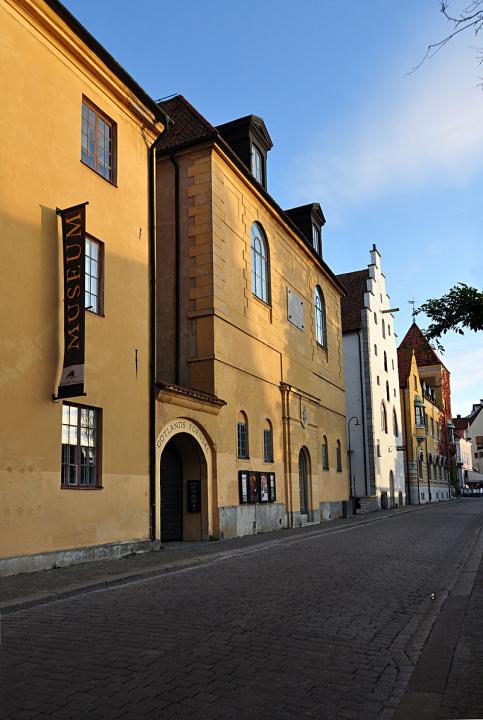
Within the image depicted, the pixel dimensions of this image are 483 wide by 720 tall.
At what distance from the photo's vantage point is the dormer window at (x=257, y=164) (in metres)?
24.2

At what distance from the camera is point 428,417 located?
203 ft

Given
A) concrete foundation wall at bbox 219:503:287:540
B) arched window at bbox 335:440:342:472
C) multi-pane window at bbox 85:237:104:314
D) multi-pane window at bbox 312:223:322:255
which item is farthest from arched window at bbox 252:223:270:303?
arched window at bbox 335:440:342:472

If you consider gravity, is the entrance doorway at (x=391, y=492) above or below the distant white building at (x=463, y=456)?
below

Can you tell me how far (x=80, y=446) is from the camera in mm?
13242

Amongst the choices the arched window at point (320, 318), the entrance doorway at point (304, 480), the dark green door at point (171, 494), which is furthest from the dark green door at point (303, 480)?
the dark green door at point (171, 494)

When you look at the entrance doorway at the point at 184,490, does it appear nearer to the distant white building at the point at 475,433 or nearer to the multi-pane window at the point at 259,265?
the multi-pane window at the point at 259,265

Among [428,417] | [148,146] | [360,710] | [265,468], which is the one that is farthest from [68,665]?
[428,417]

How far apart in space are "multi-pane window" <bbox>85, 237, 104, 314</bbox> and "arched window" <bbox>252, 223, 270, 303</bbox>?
901 centimetres

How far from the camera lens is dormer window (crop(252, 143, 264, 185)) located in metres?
24.2

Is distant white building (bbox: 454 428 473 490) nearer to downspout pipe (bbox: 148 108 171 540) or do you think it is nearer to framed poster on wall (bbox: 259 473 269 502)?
framed poster on wall (bbox: 259 473 269 502)

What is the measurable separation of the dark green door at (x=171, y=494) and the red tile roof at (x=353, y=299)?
25237 mm

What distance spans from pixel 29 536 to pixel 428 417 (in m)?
54.4

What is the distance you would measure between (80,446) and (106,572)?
2.74m

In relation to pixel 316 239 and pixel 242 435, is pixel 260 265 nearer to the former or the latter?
pixel 242 435
